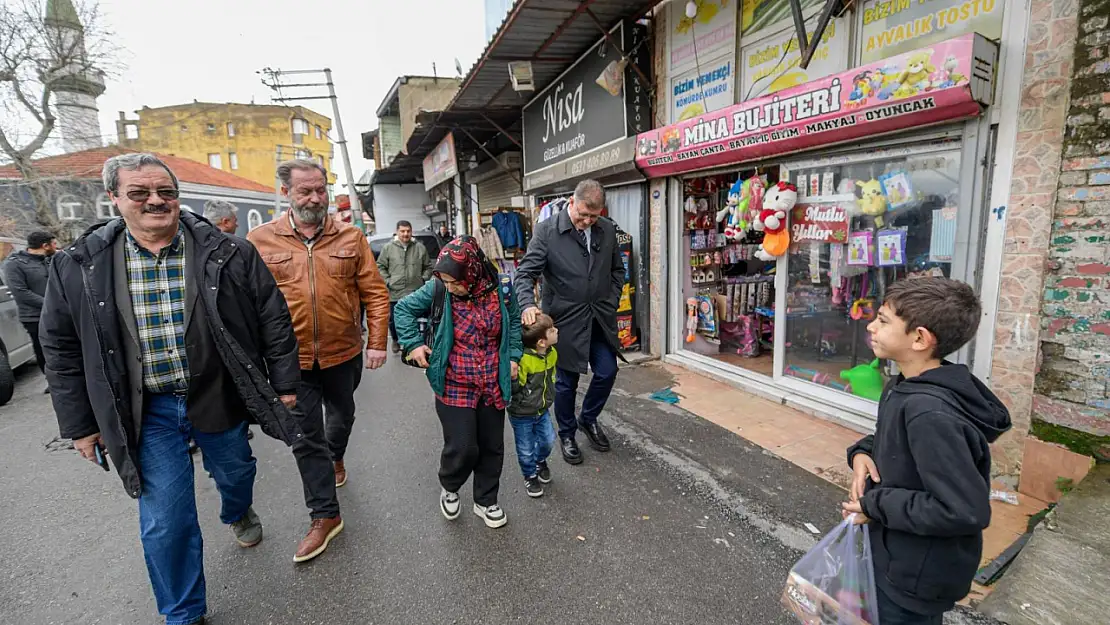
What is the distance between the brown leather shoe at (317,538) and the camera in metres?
2.79

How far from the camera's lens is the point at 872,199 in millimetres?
3967

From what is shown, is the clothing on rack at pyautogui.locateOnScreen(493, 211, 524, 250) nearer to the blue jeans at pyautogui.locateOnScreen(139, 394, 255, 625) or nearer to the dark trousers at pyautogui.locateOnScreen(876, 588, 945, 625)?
the blue jeans at pyautogui.locateOnScreen(139, 394, 255, 625)

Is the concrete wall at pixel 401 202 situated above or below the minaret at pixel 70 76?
below

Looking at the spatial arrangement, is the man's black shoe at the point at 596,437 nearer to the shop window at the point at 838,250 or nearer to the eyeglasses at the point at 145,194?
the shop window at the point at 838,250

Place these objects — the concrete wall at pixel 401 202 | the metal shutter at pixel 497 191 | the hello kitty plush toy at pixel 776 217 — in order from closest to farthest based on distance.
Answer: the hello kitty plush toy at pixel 776 217
the metal shutter at pixel 497 191
the concrete wall at pixel 401 202

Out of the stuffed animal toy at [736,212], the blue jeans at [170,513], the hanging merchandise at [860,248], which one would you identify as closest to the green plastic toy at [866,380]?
the hanging merchandise at [860,248]

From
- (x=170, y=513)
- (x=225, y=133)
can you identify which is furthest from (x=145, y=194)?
(x=225, y=133)

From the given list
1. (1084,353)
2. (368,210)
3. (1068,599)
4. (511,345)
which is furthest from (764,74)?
(368,210)

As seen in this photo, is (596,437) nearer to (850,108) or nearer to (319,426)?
(319,426)

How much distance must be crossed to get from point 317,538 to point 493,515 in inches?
37.0

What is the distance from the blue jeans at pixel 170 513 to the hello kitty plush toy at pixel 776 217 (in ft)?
14.4

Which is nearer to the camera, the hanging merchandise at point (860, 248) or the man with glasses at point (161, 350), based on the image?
the man with glasses at point (161, 350)

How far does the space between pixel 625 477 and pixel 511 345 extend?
133 cm

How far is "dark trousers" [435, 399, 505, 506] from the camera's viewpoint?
113 inches
